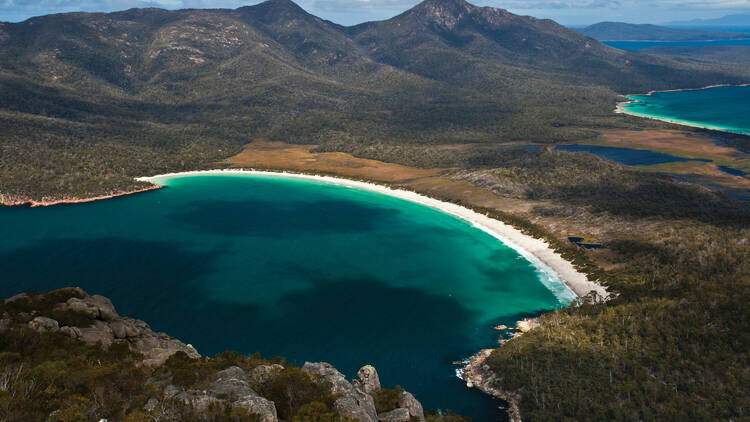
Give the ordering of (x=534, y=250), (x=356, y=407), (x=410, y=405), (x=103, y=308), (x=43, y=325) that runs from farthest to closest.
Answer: (x=534, y=250)
(x=103, y=308)
(x=43, y=325)
(x=410, y=405)
(x=356, y=407)

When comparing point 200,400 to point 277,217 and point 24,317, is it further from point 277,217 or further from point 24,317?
point 277,217

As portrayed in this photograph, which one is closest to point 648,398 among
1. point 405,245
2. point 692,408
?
point 692,408

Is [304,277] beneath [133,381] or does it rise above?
beneath

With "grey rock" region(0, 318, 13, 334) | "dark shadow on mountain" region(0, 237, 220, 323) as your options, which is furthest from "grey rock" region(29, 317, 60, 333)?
"dark shadow on mountain" region(0, 237, 220, 323)

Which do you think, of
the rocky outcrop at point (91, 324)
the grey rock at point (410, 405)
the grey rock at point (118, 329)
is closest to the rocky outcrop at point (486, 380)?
the grey rock at point (410, 405)

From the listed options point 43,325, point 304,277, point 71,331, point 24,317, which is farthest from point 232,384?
point 304,277

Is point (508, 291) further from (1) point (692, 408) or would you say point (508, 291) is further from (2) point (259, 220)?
(2) point (259, 220)


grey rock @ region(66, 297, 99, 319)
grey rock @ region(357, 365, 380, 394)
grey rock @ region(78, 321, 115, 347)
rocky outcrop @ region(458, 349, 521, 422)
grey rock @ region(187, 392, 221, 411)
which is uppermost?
grey rock @ region(66, 297, 99, 319)

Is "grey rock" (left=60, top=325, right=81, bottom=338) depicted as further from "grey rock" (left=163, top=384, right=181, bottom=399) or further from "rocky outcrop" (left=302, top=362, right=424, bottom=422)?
"rocky outcrop" (left=302, top=362, right=424, bottom=422)
